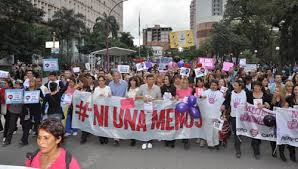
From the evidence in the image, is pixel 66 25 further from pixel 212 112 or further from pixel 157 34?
pixel 157 34

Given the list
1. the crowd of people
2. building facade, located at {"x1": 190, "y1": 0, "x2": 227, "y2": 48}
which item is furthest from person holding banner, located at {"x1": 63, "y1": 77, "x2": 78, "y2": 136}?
building facade, located at {"x1": 190, "y1": 0, "x2": 227, "y2": 48}

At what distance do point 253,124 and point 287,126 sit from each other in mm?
710

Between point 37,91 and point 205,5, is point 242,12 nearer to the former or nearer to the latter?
point 37,91

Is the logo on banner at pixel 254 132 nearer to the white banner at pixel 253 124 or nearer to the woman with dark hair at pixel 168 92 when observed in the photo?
the white banner at pixel 253 124

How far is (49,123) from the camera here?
302 centimetres

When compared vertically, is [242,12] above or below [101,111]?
above

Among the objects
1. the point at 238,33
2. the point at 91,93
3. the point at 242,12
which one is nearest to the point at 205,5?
the point at 238,33

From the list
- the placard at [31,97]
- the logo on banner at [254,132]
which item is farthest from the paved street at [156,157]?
the placard at [31,97]

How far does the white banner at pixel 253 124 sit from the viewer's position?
8.01 metres

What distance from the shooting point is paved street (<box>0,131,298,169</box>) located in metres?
7.18

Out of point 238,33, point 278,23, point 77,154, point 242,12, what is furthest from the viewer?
point 238,33

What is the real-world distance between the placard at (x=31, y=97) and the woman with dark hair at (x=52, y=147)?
597cm

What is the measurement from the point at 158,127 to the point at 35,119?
2.95m

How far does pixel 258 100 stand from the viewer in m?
7.96
